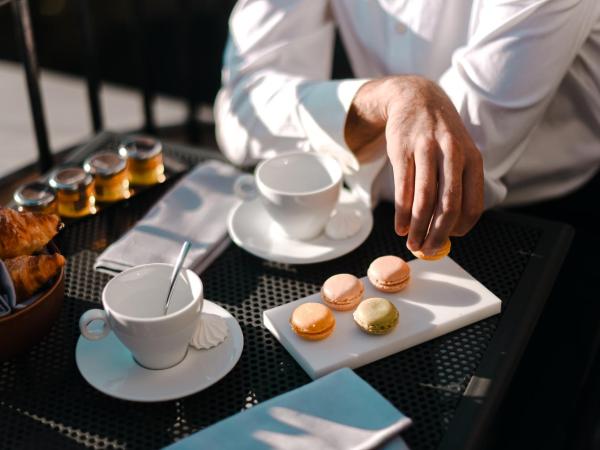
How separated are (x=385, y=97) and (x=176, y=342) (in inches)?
16.4

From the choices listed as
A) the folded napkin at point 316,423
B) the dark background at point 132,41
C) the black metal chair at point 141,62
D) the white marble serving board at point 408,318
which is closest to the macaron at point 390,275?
the white marble serving board at point 408,318

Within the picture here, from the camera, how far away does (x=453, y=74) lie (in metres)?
1.07

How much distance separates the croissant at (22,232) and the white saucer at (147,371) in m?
0.11

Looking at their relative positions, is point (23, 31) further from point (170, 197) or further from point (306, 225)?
point (306, 225)

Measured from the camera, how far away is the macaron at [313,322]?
763 millimetres

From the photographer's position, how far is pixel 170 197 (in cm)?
104

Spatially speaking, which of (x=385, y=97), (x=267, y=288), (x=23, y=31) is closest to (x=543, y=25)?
(x=385, y=97)

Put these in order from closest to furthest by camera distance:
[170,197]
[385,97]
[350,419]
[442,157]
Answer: [350,419] → [442,157] → [385,97] → [170,197]

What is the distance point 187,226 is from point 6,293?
0.30 meters

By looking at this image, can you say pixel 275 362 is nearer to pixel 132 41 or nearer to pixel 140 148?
pixel 140 148

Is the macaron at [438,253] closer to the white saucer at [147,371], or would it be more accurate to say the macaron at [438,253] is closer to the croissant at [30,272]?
the white saucer at [147,371]

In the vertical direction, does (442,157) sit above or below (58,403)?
above

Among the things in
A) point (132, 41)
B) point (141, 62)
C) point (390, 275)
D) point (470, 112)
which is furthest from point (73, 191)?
point (132, 41)

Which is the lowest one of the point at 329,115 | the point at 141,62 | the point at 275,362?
the point at 141,62
